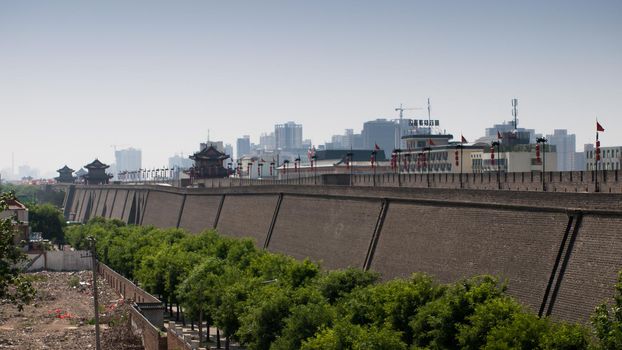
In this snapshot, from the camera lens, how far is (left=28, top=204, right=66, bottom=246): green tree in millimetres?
94688

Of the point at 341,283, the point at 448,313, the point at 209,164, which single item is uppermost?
the point at 209,164

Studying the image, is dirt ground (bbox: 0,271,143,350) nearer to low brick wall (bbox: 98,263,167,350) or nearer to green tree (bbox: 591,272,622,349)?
low brick wall (bbox: 98,263,167,350)

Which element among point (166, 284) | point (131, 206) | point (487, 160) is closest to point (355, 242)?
point (166, 284)

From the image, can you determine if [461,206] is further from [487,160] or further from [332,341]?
[487,160]

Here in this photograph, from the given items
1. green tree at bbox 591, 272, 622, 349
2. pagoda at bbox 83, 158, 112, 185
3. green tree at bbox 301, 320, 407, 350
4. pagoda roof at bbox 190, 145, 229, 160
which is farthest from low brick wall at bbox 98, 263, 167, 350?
pagoda at bbox 83, 158, 112, 185

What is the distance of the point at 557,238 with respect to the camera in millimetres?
29125

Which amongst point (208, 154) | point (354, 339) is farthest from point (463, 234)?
point (208, 154)

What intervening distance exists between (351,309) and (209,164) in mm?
82689

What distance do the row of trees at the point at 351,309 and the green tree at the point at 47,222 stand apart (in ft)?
162

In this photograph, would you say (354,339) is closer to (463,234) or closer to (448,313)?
(448,313)

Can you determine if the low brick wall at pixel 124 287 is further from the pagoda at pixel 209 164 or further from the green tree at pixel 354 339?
the pagoda at pixel 209 164

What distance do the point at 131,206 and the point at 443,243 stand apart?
67.9m

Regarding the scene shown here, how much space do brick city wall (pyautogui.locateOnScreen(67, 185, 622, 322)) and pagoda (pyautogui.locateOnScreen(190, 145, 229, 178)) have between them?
171ft

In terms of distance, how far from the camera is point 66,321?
50.4 metres
